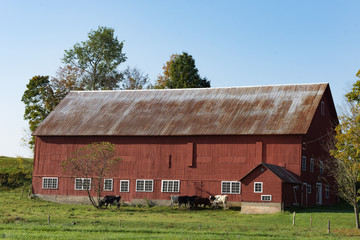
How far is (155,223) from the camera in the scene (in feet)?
116

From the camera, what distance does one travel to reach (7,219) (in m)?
34.8

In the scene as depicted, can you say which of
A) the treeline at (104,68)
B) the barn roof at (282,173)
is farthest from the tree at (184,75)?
the barn roof at (282,173)

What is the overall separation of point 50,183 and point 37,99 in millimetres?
20487

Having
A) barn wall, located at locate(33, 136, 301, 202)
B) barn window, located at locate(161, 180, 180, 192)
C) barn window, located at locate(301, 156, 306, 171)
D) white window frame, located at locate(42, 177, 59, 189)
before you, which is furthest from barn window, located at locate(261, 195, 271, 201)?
white window frame, located at locate(42, 177, 59, 189)

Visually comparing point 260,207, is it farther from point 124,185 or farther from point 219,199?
point 124,185

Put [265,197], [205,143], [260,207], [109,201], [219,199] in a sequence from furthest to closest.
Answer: [205,143], [109,201], [219,199], [265,197], [260,207]

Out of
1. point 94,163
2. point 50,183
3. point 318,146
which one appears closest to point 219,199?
point 318,146

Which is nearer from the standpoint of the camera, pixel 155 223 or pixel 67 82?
pixel 155 223

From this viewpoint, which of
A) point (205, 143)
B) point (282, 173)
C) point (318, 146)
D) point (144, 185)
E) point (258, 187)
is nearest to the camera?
point (258, 187)

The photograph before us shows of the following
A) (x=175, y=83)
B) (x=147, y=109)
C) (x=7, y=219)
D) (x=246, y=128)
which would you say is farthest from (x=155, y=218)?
(x=175, y=83)

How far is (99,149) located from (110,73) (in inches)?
1477

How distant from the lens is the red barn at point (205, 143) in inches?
1853

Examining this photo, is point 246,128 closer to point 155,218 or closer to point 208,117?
point 208,117

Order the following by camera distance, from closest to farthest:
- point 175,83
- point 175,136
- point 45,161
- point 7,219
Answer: point 7,219 → point 175,136 → point 45,161 → point 175,83
